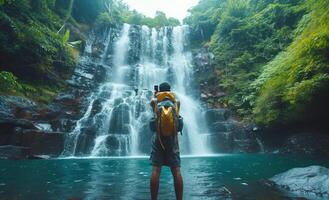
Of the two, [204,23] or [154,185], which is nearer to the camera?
[154,185]

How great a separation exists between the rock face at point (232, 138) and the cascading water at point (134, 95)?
0.79 m

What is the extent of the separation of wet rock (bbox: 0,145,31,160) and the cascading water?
261 cm

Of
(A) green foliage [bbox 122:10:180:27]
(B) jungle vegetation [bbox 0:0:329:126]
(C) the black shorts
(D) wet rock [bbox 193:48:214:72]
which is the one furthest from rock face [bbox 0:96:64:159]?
(A) green foliage [bbox 122:10:180:27]

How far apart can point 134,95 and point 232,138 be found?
8.50 metres

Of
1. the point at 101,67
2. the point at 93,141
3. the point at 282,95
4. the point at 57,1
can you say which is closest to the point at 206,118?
the point at 282,95

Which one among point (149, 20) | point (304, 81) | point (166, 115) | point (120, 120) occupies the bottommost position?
point (166, 115)

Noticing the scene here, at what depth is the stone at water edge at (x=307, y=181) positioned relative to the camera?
4.31 m

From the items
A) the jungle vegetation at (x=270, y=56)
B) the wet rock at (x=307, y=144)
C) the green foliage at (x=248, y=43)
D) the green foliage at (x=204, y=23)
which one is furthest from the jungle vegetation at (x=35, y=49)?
the wet rock at (x=307, y=144)

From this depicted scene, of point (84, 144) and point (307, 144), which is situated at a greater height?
point (84, 144)

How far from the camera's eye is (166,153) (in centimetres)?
372

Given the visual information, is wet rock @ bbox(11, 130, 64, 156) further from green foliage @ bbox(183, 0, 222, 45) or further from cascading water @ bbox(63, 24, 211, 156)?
green foliage @ bbox(183, 0, 222, 45)

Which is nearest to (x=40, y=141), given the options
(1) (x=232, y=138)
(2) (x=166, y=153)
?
(1) (x=232, y=138)

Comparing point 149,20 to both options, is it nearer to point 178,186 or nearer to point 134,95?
point 134,95

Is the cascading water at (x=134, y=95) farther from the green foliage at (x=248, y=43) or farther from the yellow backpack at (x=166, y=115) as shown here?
the green foliage at (x=248, y=43)
